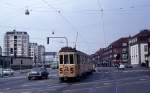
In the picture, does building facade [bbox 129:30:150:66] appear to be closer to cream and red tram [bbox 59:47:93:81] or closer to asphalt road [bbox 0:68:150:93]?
cream and red tram [bbox 59:47:93:81]

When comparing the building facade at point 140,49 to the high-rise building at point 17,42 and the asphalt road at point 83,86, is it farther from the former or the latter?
the asphalt road at point 83,86

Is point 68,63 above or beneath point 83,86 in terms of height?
above

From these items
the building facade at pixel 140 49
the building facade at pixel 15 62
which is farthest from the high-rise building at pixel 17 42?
the building facade at pixel 140 49

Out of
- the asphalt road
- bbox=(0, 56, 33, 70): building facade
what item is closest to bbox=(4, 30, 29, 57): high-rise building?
bbox=(0, 56, 33, 70): building facade

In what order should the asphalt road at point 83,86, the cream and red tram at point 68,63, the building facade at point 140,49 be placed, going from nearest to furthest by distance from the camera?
the asphalt road at point 83,86 < the cream and red tram at point 68,63 < the building facade at point 140,49

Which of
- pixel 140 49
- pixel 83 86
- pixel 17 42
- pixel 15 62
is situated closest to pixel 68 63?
pixel 83 86

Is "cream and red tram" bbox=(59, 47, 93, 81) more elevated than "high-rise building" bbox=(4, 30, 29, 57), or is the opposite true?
"high-rise building" bbox=(4, 30, 29, 57)

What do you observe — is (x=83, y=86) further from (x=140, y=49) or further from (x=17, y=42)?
(x=17, y=42)

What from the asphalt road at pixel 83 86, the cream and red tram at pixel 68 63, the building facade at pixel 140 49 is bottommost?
the asphalt road at pixel 83 86

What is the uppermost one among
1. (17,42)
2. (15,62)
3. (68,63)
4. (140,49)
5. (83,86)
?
(17,42)

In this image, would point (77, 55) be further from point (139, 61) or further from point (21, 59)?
point (139, 61)

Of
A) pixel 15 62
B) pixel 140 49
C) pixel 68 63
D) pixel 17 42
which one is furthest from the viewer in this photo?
pixel 17 42

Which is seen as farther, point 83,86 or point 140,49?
point 140,49

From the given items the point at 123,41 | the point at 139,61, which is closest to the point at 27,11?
the point at 139,61
